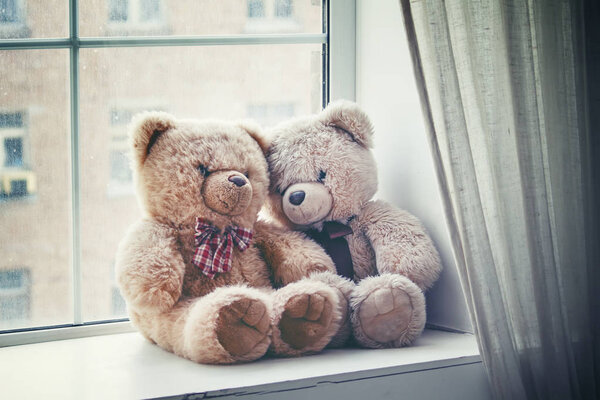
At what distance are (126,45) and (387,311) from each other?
84 centimetres

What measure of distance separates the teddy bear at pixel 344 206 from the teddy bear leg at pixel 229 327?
201 mm

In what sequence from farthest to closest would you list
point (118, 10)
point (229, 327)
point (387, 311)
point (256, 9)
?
point (256, 9) < point (118, 10) < point (387, 311) < point (229, 327)

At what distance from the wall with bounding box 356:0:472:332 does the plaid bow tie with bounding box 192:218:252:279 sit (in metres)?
0.44

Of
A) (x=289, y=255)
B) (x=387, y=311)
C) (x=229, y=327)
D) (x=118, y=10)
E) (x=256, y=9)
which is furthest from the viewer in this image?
(x=256, y=9)

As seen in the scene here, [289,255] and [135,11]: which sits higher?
[135,11]

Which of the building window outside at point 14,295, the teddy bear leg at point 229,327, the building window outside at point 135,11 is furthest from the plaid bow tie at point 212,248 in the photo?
the building window outside at point 135,11

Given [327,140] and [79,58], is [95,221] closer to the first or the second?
[79,58]

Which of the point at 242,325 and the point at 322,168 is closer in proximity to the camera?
the point at 242,325

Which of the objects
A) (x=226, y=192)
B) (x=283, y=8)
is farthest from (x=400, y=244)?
(x=283, y=8)

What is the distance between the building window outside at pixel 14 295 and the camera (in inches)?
51.7

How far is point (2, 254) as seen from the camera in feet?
4.29

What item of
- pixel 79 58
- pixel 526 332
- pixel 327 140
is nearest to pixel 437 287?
pixel 526 332

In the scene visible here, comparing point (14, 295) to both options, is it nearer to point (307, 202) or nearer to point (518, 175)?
point (307, 202)

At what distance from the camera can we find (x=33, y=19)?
132cm
